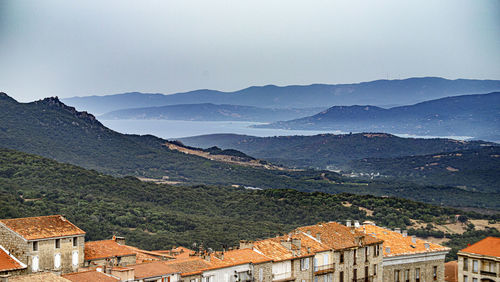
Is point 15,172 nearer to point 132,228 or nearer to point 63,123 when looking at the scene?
point 132,228

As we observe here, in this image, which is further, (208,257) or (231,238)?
(231,238)

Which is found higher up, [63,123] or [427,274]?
[63,123]

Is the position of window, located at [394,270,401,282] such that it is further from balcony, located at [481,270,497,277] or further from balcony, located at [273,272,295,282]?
balcony, located at [273,272,295,282]

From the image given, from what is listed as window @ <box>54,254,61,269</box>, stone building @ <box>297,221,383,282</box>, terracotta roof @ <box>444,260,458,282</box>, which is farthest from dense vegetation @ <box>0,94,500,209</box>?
window @ <box>54,254,61,269</box>

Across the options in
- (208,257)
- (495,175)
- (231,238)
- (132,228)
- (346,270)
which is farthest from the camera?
(495,175)

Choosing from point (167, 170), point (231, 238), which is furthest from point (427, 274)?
point (167, 170)
